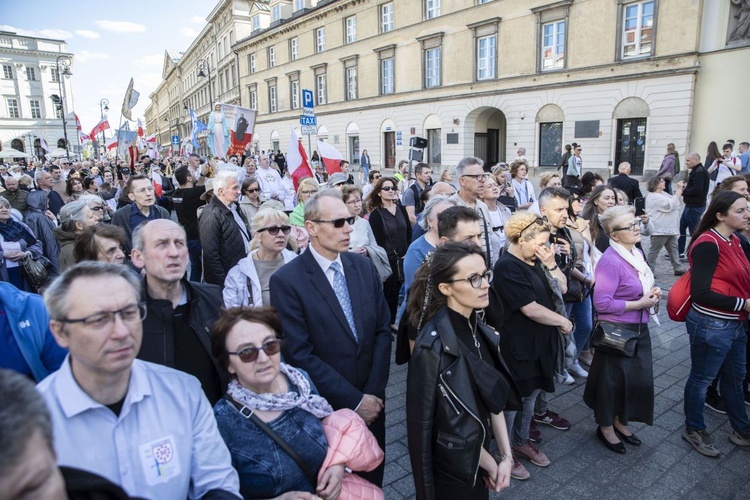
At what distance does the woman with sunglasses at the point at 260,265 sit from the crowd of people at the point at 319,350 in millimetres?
15

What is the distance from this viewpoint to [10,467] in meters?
0.90

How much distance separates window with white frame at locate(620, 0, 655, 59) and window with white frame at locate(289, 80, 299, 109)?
91.0ft

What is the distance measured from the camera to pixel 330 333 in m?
2.82

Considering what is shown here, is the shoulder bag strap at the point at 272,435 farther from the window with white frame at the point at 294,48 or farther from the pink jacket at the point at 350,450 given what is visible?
the window with white frame at the point at 294,48

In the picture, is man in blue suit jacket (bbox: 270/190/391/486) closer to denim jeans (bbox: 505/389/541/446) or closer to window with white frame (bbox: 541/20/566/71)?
denim jeans (bbox: 505/389/541/446)

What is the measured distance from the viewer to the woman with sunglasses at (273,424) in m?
2.01

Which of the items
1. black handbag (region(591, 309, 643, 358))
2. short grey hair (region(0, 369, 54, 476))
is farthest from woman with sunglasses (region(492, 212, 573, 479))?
short grey hair (region(0, 369, 54, 476))

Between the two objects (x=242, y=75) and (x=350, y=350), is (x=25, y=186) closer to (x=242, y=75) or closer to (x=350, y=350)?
(x=350, y=350)

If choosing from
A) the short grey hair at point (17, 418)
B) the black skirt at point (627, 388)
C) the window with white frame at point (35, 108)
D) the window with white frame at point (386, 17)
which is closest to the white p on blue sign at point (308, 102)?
the black skirt at point (627, 388)

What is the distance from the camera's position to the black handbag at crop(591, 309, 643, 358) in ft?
11.8

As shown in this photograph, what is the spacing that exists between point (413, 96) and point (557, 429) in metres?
29.8

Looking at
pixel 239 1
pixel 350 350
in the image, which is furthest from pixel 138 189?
pixel 239 1

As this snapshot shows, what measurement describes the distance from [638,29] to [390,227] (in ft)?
68.3

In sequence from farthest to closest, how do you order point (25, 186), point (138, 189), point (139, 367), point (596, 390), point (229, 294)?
point (25, 186) < point (138, 189) < point (596, 390) < point (229, 294) < point (139, 367)
